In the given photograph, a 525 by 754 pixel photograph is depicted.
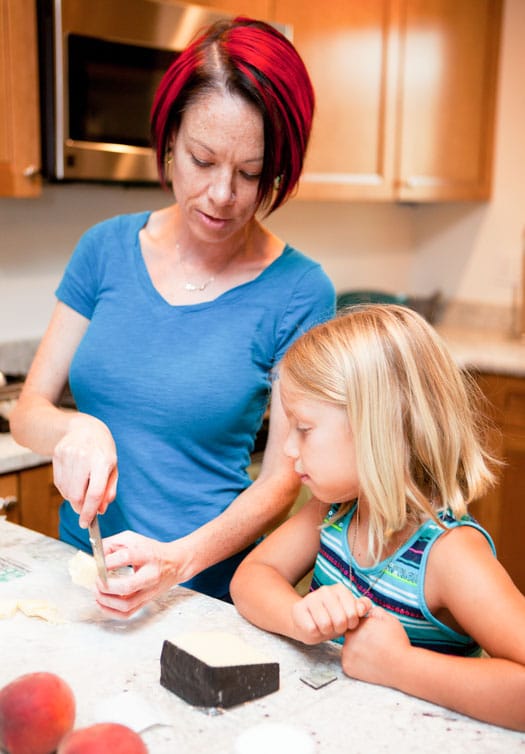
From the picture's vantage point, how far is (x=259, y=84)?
118 centimetres

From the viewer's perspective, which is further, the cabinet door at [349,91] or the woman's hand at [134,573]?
the cabinet door at [349,91]

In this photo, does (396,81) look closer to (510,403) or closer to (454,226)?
(454,226)

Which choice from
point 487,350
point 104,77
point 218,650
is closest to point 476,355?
point 487,350

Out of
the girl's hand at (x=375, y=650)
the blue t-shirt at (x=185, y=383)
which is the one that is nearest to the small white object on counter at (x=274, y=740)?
the girl's hand at (x=375, y=650)

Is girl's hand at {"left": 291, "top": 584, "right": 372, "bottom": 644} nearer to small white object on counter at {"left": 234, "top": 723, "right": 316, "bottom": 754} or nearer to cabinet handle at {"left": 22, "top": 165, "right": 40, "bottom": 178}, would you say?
small white object on counter at {"left": 234, "top": 723, "right": 316, "bottom": 754}

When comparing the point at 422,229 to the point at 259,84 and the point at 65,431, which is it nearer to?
the point at 259,84

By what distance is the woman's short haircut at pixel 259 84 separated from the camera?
119cm

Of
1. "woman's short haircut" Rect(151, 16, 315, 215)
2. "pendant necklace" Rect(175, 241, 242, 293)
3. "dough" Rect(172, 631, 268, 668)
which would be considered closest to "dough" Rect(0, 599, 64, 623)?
"dough" Rect(172, 631, 268, 668)

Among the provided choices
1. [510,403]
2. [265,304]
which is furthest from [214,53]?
[510,403]

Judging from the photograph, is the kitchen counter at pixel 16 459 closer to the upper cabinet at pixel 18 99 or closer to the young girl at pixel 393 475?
the upper cabinet at pixel 18 99

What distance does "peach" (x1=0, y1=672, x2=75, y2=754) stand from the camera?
711mm

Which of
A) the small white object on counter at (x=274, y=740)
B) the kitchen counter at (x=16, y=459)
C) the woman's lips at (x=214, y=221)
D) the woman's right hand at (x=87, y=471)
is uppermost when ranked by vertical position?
the woman's lips at (x=214, y=221)

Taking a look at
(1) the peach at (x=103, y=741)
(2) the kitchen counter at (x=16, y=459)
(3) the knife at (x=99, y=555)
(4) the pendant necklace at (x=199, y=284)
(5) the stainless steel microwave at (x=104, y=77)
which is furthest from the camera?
(5) the stainless steel microwave at (x=104, y=77)

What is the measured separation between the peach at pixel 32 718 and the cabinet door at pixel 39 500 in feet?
4.14
